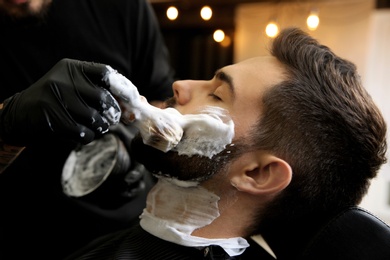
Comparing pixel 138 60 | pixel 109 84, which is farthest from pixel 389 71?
pixel 109 84

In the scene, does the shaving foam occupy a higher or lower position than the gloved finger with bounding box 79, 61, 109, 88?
lower

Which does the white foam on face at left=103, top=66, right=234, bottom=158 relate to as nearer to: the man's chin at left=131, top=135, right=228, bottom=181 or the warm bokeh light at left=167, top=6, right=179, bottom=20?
the man's chin at left=131, top=135, right=228, bottom=181

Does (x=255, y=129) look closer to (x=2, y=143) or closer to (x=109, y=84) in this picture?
(x=109, y=84)

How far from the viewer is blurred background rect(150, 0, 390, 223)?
410 cm

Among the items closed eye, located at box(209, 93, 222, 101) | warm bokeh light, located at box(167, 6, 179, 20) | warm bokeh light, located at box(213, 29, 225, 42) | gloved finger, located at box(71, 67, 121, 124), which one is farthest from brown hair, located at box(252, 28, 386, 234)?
warm bokeh light, located at box(167, 6, 179, 20)

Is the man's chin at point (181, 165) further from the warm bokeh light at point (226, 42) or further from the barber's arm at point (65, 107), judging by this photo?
the warm bokeh light at point (226, 42)

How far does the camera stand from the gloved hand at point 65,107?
1.05 meters

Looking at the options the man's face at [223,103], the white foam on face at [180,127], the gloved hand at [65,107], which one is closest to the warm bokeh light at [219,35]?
the man's face at [223,103]

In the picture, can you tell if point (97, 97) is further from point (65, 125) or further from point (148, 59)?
point (148, 59)

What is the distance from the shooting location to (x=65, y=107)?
106 cm

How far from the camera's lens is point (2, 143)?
1.24 metres

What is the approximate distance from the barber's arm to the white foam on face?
7 centimetres

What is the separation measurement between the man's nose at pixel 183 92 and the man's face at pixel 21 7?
0.66 meters

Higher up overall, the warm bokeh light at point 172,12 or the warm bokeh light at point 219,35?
the warm bokeh light at point 172,12
